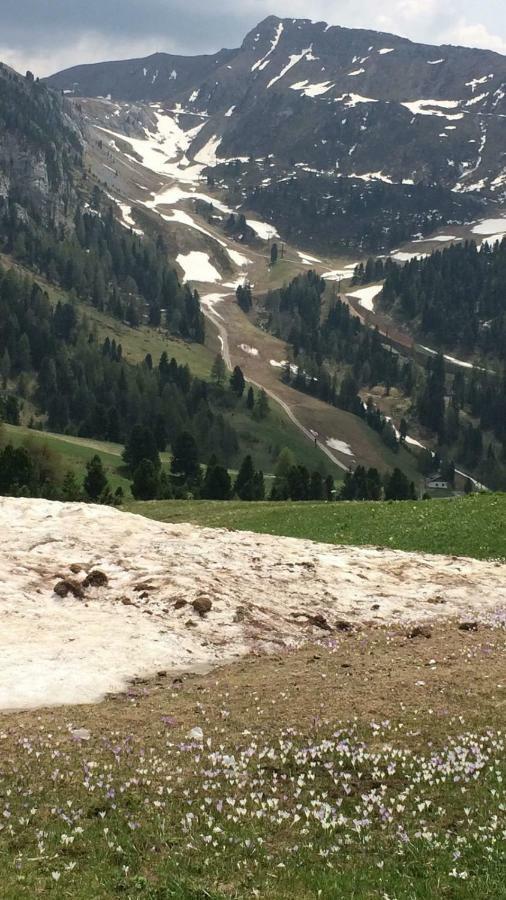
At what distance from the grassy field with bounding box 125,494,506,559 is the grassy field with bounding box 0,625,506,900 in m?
21.8

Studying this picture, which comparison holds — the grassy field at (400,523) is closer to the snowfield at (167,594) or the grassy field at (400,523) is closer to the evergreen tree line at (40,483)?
the snowfield at (167,594)

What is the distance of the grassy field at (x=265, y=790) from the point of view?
8.34m

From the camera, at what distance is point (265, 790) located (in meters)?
10.7

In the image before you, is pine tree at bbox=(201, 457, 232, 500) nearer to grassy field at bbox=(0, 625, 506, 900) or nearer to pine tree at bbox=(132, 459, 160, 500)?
pine tree at bbox=(132, 459, 160, 500)

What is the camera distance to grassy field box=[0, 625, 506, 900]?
328 inches

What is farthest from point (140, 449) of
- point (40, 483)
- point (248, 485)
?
point (40, 483)

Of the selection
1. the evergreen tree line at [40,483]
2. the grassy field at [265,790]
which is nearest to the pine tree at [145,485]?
the evergreen tree line at [40,483]

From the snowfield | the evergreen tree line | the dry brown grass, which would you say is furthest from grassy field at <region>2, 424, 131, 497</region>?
the dry brown grass

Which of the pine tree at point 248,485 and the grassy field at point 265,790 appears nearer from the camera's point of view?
the grassy field at point 265,790

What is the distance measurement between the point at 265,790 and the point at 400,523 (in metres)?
32.8

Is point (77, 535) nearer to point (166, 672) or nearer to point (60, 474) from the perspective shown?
point (166, 672)

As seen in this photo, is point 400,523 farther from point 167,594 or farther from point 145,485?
point 145,485

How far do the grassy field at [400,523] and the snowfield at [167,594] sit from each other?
655cm

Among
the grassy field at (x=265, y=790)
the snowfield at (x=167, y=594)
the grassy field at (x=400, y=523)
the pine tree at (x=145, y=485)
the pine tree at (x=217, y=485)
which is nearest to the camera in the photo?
the grassy field at (x=265, y=790)
